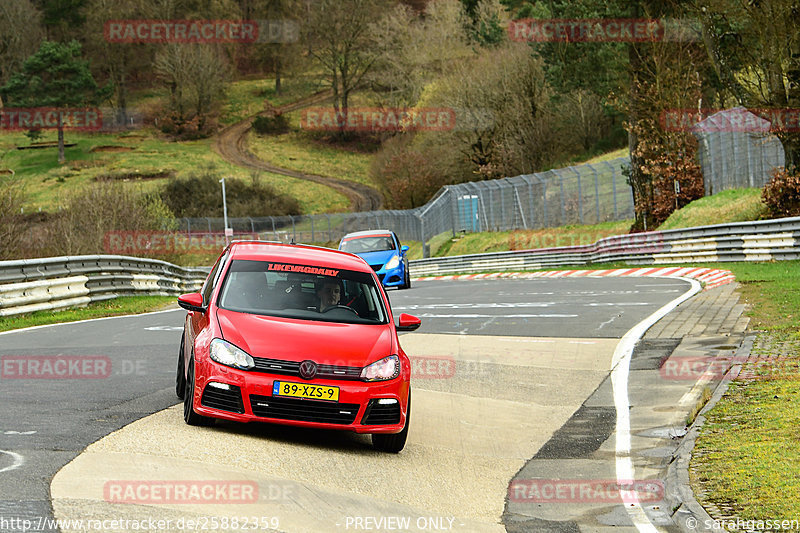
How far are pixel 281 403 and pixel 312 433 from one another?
110 centimetres

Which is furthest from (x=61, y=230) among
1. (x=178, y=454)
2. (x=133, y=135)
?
(x=133, y=135)

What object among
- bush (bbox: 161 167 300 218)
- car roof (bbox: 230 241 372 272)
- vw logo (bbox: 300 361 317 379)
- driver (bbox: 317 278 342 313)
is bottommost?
bush (bbox: 161 167 300 218)

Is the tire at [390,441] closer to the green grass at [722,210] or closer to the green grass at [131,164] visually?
the green grass at [722,210]

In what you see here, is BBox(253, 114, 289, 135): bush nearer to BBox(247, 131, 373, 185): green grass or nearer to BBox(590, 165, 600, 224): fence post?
BBox(247, 131, 373, 185): green grass

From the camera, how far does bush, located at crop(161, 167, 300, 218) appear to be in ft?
311

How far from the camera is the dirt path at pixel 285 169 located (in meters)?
102

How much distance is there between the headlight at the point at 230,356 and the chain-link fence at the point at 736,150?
87.0 ft

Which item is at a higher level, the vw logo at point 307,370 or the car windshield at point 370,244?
the vw logo at point 307,370

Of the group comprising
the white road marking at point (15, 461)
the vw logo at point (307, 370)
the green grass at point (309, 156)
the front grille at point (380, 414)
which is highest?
the vw logo at point (307, 370)

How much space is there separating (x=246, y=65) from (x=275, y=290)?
13402 centimetres

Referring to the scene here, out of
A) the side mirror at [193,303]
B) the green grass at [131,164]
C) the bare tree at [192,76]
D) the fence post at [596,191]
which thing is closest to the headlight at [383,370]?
the side mirror at [193,303]

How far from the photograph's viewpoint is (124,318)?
67.1ft

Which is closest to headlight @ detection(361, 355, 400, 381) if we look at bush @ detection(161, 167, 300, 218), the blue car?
the blue car

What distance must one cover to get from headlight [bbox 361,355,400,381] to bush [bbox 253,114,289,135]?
11530 centimetres
